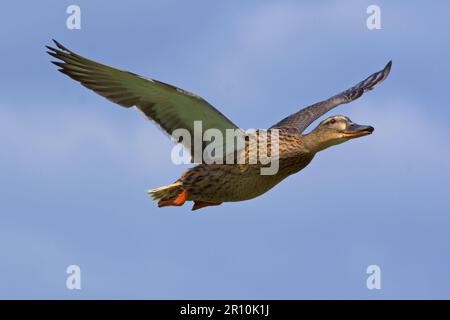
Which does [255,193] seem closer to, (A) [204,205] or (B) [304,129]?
(A) [204,205]

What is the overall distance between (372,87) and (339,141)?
11.5ft

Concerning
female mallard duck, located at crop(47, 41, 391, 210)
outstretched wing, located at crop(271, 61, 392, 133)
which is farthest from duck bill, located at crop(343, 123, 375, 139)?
outstretched wing, located at crop(271, 61, 392, 133)

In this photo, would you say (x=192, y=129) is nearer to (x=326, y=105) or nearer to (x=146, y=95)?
(x=146, y=95)

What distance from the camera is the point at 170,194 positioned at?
1312cm

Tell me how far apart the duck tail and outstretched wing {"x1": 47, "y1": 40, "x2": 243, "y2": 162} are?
722 mm

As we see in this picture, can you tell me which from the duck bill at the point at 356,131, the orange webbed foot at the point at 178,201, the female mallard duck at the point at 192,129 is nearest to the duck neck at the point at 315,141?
the female mallard duck at the point at 192,129

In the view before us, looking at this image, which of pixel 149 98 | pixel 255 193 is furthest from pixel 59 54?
pixel 255 193

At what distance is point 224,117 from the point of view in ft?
40.8

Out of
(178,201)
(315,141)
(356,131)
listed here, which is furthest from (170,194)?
(356,131)

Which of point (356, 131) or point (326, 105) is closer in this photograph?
point (356, 131)

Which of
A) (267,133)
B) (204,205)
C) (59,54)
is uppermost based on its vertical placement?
(59,54)

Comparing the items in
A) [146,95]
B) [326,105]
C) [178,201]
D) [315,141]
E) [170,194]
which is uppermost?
[326,105]

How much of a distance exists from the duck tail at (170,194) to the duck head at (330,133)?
5.69 feet

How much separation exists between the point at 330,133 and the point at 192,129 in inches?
70.3
